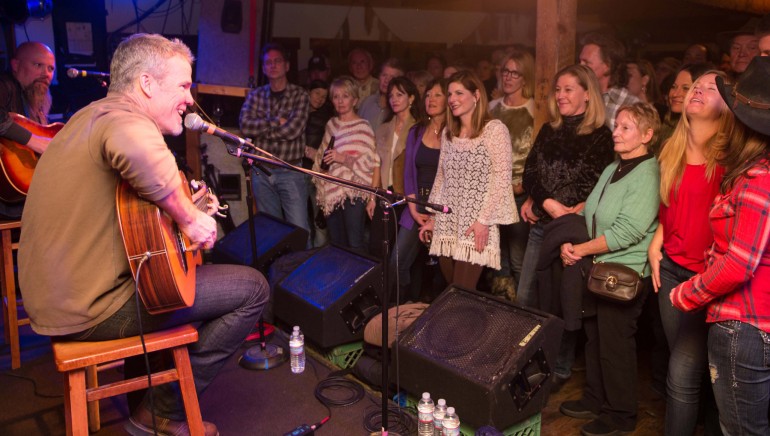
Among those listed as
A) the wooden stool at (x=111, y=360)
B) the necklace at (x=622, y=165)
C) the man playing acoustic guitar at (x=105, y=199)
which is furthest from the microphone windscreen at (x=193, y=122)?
the necklace at (x=622, y=165)

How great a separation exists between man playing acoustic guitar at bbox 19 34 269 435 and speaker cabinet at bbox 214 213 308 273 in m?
1.89

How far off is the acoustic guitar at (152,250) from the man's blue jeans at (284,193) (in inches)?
113

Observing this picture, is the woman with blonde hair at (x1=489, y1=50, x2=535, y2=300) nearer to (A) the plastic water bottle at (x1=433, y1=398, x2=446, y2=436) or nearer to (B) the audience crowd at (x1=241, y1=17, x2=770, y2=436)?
(B) the audience crowd at (x1=241, y1=17, x2=770, y2=436)

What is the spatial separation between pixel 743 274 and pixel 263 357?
2417mm

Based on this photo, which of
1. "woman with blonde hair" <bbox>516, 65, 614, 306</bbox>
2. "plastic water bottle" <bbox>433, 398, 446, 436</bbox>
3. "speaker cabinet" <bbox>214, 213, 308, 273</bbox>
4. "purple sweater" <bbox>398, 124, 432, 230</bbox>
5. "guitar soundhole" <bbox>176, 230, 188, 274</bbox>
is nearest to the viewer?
"guitar soundhole" <bbox>176, 230, 188, 274</bbox>

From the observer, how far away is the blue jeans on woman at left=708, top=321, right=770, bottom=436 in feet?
6.39

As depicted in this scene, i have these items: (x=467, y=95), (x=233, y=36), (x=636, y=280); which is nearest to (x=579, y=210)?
(x=636, y=280)

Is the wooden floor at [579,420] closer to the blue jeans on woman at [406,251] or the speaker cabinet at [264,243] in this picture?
the blue jeans on woman at [406,251]

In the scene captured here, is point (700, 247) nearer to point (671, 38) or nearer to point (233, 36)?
point (233, 36)

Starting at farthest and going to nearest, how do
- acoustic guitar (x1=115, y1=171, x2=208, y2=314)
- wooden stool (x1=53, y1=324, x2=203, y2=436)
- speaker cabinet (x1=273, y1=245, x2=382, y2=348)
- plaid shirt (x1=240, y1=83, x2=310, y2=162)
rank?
plaid shirt (x1=240, y1=83, x2=310, y2=162) < speaker cabinet (x1=273, y1=245, x2=382, y2=348) < wooden stool (x1=53, y1=324, x2=203, y2=436) < acoustic guitar (x1=115, y1=171, x2=208, y2=314)

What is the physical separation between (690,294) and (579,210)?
1224 mm

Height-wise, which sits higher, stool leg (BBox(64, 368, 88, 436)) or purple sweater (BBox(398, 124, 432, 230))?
purple sweater (BBox(398, 124, 432, 230))

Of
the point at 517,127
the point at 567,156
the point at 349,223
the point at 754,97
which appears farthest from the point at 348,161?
the point at 754,97

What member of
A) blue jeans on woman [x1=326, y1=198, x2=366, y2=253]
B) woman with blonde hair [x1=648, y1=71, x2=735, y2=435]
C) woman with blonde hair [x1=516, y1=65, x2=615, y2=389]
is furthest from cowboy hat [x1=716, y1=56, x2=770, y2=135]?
blue jeans on woman [x1=326, y1=198, x2=366, y2=253]
